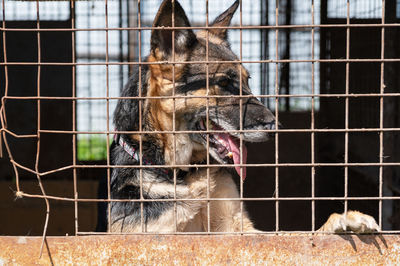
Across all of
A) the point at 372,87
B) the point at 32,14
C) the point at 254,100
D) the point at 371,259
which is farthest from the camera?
the point at 32,14

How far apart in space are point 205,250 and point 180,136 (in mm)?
1039

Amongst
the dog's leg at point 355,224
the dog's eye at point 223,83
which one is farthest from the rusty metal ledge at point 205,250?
the dog's eye at point 223,83

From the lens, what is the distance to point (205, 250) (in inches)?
86.7

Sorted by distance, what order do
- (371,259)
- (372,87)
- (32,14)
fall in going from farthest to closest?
(32,14)
(372,87)
(371,259)

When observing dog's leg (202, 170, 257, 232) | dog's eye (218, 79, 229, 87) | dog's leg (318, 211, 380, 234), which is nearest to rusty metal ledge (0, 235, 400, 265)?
dog's leg (318, 211, 380, 234)

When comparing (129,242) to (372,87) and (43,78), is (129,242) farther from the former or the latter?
(43,78)

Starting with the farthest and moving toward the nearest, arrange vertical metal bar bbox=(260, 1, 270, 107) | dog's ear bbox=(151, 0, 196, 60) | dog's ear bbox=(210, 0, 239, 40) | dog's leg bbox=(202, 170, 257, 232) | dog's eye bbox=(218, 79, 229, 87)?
vertical metal bar bbox=(260, 1, 270, 107) < dog's ear bbox=(210, 0, 239, 40) < dog's leg bbox=(202, 170, 257, 232) < dog's eye bbox=(218, 79, 229, 87) < dog's ear bbox=(151, 0, 196, 60)

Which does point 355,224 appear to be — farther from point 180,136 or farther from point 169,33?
point 169,33

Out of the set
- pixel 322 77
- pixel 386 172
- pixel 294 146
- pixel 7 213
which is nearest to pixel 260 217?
pixel 294 146

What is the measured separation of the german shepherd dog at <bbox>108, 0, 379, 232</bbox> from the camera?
9.06 ft

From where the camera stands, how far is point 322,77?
612 cm

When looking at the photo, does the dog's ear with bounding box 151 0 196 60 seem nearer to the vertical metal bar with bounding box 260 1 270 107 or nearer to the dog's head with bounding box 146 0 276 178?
the dog's head with bounding box 146 0 276 178

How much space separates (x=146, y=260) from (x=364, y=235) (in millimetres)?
1003

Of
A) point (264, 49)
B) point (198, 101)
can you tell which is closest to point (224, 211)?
point (198, 101)
